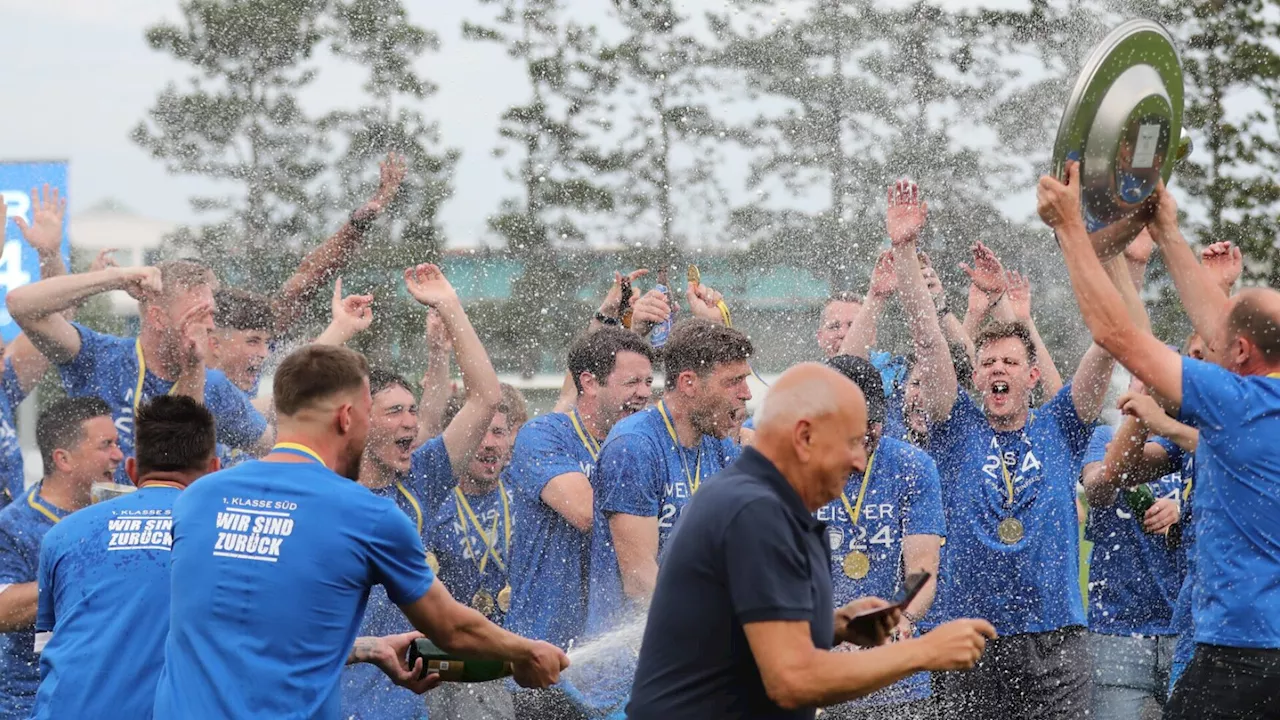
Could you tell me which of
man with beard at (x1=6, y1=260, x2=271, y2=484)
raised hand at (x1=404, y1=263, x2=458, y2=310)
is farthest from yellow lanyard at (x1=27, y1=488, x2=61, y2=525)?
raised hand at (x1=404, y1=263, x2=458, y2=310)

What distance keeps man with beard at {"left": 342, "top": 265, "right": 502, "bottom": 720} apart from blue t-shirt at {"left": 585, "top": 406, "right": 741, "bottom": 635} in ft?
2.01

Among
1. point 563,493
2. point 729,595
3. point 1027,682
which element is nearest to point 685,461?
point 563,493

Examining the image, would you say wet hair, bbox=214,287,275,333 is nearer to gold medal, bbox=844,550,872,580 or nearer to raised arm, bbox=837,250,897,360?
raised arm, bbox=837,250,897,360

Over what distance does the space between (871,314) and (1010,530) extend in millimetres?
1188

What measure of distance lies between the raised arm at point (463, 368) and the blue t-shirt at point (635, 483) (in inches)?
22.3

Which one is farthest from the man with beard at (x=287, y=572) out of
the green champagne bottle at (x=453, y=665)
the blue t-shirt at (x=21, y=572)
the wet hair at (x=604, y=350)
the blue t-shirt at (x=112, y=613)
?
the wet hair at (x=604, y=350)

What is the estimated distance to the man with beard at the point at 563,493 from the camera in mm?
6004

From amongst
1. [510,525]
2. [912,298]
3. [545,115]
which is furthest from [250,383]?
[545,115]

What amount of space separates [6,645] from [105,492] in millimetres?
761

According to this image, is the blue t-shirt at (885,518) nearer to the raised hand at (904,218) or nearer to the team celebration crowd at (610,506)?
the team celebration crowd at (610,506)

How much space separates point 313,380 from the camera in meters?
3.71

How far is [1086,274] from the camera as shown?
4168mm

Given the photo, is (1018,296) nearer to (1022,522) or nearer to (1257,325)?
(1022,522)

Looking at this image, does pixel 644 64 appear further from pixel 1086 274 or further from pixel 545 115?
pixel 1086 274
